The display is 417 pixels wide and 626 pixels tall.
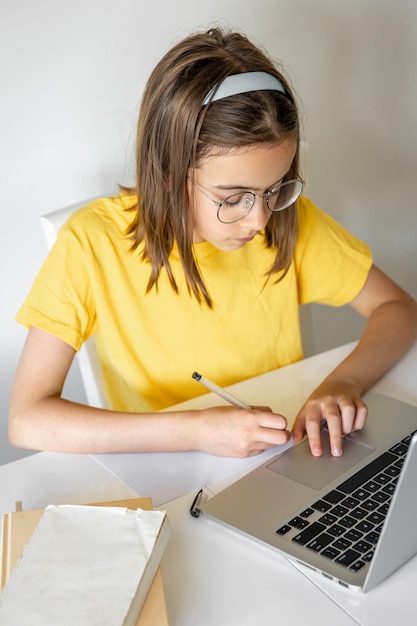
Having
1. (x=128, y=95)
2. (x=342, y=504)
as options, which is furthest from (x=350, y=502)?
(x=128, y=95)

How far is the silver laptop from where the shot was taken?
829mm

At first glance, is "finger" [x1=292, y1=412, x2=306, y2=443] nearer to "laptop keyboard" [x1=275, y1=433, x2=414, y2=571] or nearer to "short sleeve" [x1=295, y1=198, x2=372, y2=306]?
"laptop keyboard" [x1=275, y1=433, x2=414, y2=571]

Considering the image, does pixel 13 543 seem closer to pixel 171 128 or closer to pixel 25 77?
pixel 171 128

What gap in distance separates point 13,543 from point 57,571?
9cm

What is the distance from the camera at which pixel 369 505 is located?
955 mm

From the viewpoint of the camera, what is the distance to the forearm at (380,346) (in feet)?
4.17

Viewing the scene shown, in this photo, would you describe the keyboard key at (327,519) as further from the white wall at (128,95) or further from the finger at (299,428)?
the white wall at (128,95)

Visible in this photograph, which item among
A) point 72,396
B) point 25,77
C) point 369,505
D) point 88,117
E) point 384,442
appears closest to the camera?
point 369,505

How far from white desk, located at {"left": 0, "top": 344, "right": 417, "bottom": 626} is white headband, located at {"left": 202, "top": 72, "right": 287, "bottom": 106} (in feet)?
1.51

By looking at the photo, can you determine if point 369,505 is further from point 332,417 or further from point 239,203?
point 239,203

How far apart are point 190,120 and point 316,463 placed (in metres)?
0.51

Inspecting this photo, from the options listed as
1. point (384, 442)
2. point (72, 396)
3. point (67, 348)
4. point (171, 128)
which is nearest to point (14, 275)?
point (72, 396)

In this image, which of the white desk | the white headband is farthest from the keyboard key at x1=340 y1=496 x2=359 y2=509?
the white headband

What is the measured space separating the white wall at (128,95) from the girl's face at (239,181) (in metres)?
0.53
